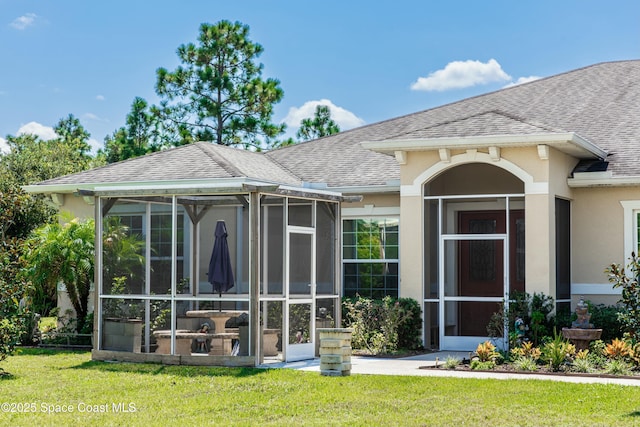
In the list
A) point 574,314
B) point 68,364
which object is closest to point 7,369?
point 68,364

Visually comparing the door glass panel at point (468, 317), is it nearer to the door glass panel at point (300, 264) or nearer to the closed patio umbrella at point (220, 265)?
the door glass panel at point (300, 264)

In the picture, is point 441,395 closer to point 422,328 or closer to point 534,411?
point 534,411

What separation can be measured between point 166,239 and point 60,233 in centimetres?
365

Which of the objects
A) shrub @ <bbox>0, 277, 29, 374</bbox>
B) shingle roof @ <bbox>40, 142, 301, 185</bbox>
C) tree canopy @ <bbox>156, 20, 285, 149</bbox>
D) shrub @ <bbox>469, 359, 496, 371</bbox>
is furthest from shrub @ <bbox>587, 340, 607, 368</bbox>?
tree canopy @ <bbox>156, 20, 285, 149</bbox>

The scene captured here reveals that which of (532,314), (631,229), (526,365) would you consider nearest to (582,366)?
(526,365)

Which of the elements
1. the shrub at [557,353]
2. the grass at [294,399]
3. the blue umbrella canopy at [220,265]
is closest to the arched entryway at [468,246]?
the shrub at [557,353]

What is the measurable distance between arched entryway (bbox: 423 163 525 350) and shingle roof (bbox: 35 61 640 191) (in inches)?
48.0

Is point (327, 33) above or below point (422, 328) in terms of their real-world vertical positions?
above

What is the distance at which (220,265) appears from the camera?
1655 centimetres

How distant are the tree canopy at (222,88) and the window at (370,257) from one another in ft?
66.7

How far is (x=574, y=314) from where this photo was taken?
55.3ft

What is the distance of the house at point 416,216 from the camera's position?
16.2 m

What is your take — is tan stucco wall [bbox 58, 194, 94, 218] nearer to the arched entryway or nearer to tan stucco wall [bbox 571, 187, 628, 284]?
the arched entryway

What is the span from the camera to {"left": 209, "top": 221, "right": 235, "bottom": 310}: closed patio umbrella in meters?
16.4
